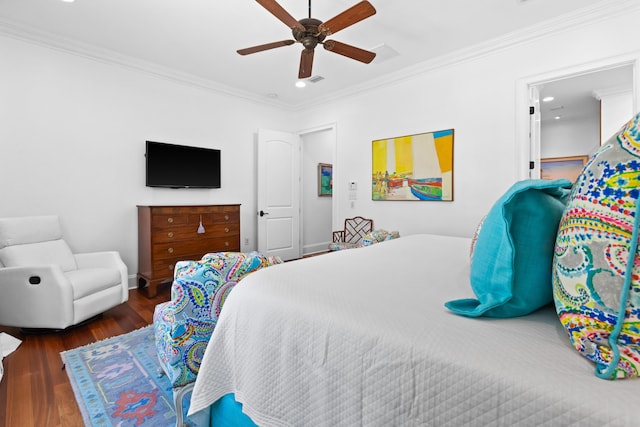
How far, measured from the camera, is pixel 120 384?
1804mm

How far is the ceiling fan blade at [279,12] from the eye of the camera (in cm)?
208

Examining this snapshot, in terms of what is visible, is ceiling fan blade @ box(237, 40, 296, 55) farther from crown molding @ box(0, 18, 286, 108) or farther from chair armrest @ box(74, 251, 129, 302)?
chair armrest @ box(74, 251, 129, 302)

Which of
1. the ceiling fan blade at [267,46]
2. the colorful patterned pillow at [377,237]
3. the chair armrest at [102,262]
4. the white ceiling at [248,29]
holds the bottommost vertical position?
the chair armrest at [102,262]

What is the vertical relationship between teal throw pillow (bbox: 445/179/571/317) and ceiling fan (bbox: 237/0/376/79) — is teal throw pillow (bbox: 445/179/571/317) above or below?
below

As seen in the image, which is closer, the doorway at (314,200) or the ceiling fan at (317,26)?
the ceiling fan at (317,26)

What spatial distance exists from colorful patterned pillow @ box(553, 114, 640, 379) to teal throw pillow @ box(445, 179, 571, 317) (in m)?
0.10

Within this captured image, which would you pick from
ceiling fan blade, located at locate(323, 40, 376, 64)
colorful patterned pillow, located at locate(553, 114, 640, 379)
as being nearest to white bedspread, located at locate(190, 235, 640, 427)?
colorful patterned pillow, located at locate(553, 114, 640, 379)

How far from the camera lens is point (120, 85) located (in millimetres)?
3682

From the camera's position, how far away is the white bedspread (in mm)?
616

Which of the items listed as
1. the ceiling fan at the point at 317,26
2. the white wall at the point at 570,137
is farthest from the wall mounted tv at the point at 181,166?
the white wall at the point at 570,137

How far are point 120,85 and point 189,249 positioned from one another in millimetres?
2132

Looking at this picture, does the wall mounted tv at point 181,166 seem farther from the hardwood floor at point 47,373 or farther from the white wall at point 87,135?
the hardwood floor at point 47,373

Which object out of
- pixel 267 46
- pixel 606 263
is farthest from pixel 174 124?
pixel 606 263

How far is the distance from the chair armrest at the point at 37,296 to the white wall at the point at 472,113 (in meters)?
3.49
